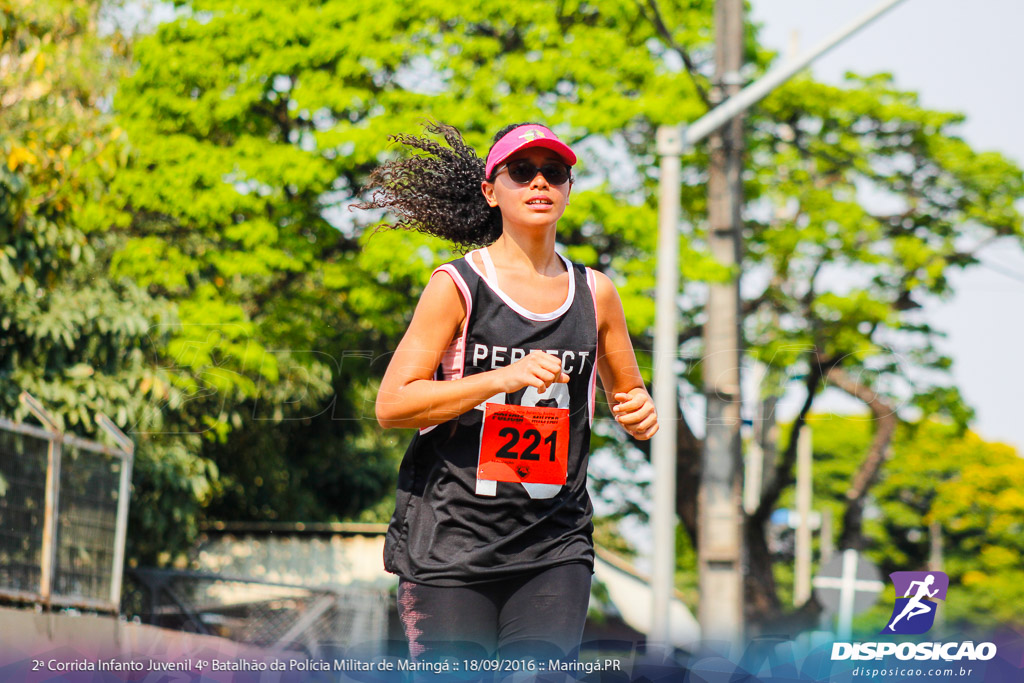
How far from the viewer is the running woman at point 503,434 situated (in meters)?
2.35

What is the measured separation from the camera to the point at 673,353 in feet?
26.1

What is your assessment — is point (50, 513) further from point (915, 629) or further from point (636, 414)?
point (915, 629)

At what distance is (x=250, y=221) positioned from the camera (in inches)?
535

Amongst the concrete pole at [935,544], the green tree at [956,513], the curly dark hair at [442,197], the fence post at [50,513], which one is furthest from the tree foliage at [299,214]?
the concrete pole at [935,544]

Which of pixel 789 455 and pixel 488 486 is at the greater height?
pixel 789 455

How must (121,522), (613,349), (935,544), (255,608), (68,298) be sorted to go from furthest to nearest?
Answer: (935,544), (255,608), (68,298), (121,522), (613,349)

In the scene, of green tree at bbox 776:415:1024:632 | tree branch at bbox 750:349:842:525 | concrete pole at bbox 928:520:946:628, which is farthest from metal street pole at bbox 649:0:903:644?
concrete pole at bbox 928:520:946:628

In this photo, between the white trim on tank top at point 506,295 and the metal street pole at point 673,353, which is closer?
the white trim on tank top at point 506,295

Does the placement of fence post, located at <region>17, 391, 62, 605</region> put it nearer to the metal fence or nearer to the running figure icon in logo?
the metal fence

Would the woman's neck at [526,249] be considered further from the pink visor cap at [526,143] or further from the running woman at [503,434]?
the pink visor cap at [526,143]

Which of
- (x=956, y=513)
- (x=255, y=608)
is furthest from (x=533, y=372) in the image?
(x=956, y=513)

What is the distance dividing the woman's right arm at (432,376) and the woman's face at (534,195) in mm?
226

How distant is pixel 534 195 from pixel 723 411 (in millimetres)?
6381

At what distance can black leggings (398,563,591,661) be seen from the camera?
91.9 inches
